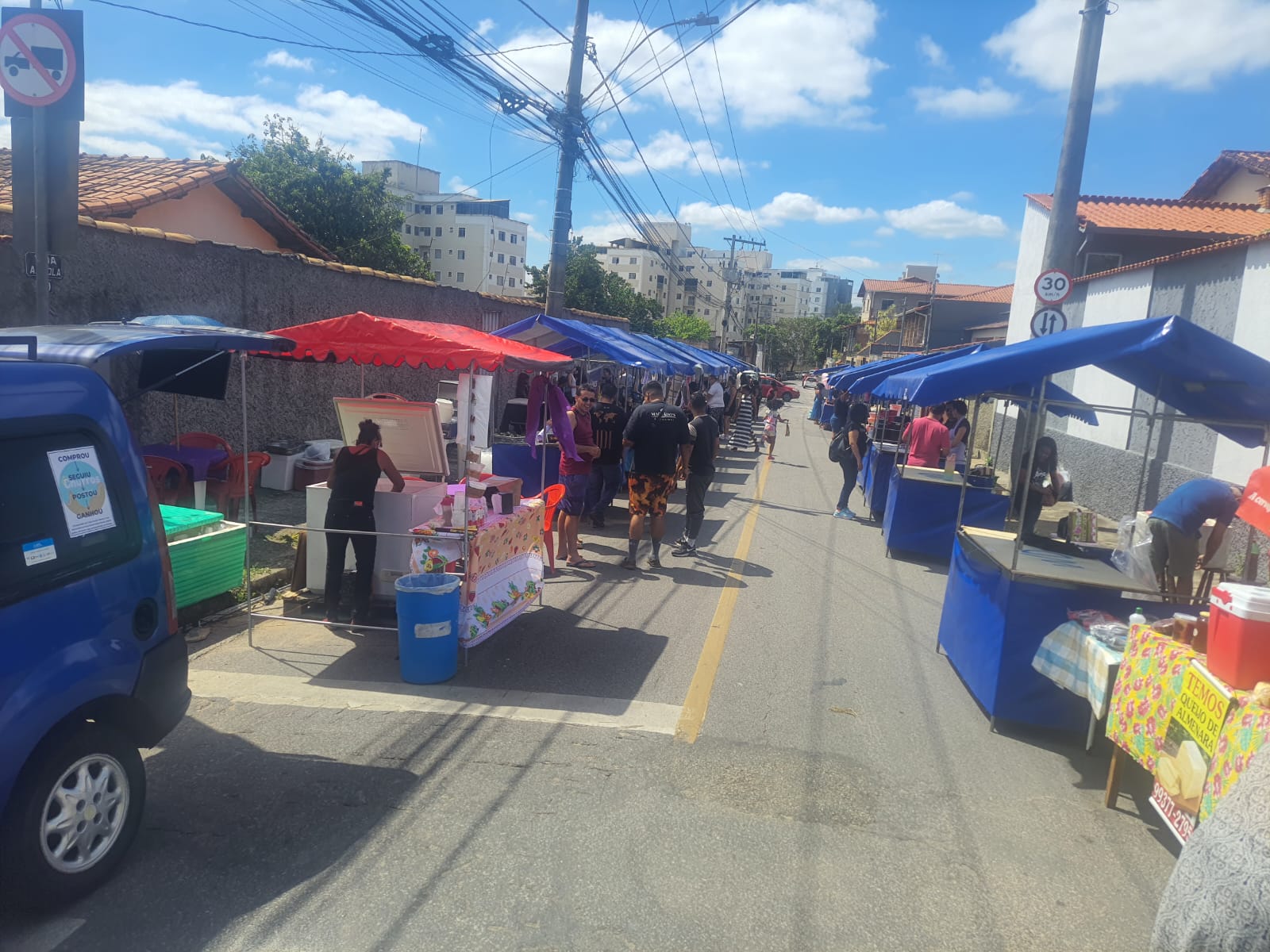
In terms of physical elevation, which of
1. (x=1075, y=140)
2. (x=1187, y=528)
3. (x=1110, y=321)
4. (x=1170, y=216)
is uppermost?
(x=1170, y=216)

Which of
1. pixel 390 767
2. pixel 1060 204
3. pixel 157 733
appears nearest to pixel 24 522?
pixel 157 733

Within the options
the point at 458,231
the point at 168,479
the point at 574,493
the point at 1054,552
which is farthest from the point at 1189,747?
the point at 458,231

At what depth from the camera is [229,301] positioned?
34.4 feet

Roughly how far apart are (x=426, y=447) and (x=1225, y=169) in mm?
24882

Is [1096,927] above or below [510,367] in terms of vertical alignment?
below

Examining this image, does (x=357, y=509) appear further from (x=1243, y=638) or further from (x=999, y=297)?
(x=999, y=297)

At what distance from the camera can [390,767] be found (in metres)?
4.39

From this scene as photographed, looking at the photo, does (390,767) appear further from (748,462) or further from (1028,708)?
(748,462)

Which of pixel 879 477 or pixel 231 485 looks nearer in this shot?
pixel 231 485

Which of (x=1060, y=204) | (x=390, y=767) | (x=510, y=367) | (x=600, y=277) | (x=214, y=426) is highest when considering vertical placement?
(x=600, y=277)

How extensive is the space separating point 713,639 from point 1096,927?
12.0 ft

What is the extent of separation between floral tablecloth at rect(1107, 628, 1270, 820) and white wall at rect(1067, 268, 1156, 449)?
10.2m

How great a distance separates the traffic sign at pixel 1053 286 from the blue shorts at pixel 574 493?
19.3 feet

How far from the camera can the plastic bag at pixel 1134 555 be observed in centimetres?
550
